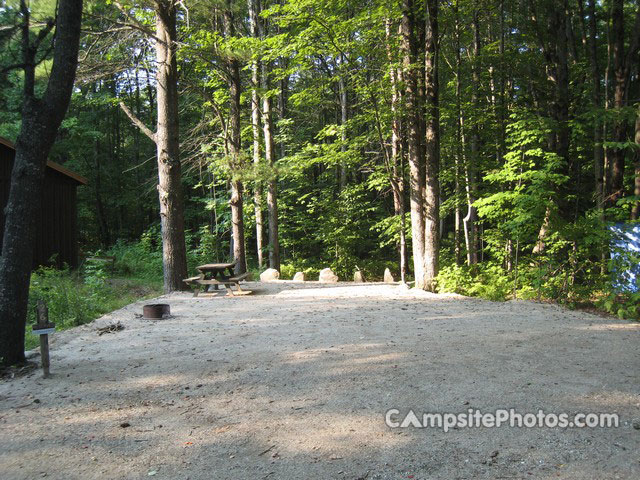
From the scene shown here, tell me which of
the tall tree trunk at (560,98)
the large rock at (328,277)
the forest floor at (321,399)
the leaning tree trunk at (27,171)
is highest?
the tall tree trunk at (560,98)

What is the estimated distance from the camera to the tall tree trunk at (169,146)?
1106 cm

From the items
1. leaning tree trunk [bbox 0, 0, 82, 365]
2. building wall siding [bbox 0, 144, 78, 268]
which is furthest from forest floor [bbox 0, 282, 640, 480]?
building wall siding [bbox 0, 144, 78, 268]

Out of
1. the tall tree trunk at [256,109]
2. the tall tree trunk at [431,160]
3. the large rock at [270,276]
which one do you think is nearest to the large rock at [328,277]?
the large rock at [270,276]

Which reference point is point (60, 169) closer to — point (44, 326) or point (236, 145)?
point (236, 145)

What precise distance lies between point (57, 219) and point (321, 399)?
17555 millimetres

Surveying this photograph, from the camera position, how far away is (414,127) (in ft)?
37.3

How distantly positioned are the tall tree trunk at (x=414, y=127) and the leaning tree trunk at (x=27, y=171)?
7.86 meters

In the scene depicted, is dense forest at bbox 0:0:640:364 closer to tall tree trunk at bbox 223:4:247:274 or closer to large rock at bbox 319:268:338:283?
tall tree trunk at bbox 223:4:247:274

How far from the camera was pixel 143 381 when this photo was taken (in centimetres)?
462

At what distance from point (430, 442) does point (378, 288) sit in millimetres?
8663

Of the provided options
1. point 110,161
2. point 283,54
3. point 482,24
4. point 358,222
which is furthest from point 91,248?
point 482,24

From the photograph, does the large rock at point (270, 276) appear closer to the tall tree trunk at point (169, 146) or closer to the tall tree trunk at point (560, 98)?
the tall tree trunk at point (169, 146)

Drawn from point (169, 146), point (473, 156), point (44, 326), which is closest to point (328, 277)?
point (473, 156)

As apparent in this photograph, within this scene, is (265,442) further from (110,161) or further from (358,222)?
(110,161)
